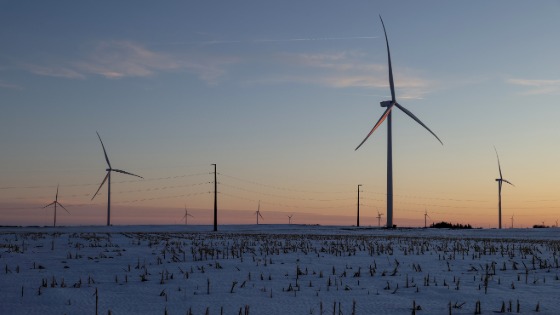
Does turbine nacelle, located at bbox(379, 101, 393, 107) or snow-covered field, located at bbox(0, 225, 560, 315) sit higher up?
turbine nacelle, located at bbox(379, 101, 393, 107)

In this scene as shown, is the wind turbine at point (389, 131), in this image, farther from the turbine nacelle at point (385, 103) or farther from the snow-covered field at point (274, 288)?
the snow-covered field at point (274, 288)

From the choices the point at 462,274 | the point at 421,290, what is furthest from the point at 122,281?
the point at 462,274

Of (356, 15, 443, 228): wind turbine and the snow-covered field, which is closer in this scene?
the snow-covered field

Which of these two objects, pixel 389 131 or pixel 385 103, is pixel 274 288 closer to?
pixel 389 131

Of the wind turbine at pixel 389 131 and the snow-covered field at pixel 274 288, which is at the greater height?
the wind turbine at pixel 389 131

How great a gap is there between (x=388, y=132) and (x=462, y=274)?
64922 mm

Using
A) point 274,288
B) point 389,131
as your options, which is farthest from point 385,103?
point 274,288

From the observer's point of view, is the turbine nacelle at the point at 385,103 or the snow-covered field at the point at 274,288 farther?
the turbine nacelle at the point at 385,103

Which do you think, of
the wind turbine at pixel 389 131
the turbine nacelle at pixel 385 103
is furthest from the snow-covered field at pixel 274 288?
the turbine nacelle at pixel 385 103

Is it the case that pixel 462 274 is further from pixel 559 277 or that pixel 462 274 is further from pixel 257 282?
pixel 257 282

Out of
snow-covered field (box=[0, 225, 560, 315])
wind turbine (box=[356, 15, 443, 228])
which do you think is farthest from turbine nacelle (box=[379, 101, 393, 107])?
snow-covered field (box=[0, 225, 560, 315])

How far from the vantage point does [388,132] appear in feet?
252

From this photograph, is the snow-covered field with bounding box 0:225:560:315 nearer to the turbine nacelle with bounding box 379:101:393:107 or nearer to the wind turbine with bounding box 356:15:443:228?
the wind turbine with bounding box 356:15:443:228

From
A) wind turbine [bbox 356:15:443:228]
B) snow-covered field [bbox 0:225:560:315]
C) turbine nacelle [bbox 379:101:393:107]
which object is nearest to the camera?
snow-covered field [bbox 0:225:560:315]
